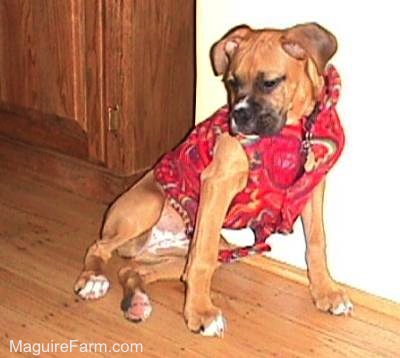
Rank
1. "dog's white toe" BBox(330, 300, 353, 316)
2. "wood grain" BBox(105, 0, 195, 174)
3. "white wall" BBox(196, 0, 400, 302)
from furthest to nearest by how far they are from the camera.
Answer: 1. "wood grain" BBox(105, 0, 195, 174)
2. "dog's white toe" BBox(330, 300, 353, 316)
3. "white wall" BBox(196, 0, 400, 302)

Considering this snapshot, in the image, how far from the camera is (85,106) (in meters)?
2.48

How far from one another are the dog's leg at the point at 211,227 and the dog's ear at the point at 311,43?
250 mm

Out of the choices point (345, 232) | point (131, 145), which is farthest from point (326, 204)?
point (131, 145)

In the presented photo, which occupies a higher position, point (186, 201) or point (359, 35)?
point (359, 35)

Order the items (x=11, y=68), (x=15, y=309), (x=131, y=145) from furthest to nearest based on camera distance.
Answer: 1. (x=11, y=68)
2. (x=131, y=145)
3. (x=15, y=309)

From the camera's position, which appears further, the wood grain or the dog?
the wood grain

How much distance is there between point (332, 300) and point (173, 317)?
0.38 metres

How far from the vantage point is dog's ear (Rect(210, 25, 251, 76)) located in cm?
181

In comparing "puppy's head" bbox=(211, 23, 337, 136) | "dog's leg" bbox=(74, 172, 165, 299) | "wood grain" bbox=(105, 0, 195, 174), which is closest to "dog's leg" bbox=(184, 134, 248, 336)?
"puppy's head" bbox=(211, 23, 337, 136)

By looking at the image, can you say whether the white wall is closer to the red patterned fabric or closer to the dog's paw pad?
the red patterned fabric

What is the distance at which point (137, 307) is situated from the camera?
189 cm

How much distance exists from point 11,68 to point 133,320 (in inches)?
45.0

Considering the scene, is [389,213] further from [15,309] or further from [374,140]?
[15,309]

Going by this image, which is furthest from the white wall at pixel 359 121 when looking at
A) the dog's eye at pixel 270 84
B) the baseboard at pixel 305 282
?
the dog's eye at pixel 270 84
